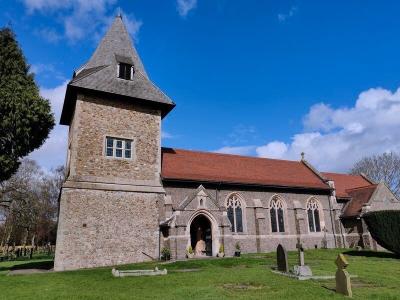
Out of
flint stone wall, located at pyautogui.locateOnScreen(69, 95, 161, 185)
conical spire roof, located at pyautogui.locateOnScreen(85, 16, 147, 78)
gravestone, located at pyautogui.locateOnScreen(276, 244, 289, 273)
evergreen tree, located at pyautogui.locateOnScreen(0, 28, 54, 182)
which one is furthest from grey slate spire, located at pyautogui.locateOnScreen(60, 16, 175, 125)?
gravestone, located at pyautogui.locateOnScreen(276, 244, 289, 273)

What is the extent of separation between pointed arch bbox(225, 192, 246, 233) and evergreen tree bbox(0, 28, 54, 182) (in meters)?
12.7

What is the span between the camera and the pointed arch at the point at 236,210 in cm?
2347

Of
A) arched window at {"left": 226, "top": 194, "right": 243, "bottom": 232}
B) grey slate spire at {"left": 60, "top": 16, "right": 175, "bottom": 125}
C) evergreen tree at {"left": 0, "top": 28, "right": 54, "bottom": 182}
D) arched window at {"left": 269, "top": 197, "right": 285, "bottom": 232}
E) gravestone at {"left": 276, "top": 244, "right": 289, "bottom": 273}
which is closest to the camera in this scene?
gravestone at {"left": 276, "top": 244, "right": 289, "bottom": 273}

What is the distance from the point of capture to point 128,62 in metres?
22.0

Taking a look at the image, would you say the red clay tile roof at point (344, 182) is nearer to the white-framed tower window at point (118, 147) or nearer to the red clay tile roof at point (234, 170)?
the red clay tile roof at point (234, 170)

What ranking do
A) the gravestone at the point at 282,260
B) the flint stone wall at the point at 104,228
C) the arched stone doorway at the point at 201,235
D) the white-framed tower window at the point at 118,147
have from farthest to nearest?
the arched stone doorway at the point at 201,235, the white-framed tower window at the point at 118,147, the flint stone wall at the point at 104,228, the gravestone at the point at 282,260

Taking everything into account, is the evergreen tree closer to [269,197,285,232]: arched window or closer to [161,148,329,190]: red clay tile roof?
[161,148,329,190]: red clay tile roof

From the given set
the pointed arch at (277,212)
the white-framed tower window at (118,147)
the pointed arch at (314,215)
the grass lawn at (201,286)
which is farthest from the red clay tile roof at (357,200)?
the white-framed tower window at (118,147)

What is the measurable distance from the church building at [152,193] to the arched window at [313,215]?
0.08 metres

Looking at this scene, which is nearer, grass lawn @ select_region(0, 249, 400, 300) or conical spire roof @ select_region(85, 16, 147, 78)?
grass lawn @ select_region(0, 249, 400, 300)

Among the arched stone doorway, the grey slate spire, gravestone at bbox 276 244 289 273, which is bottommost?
gravestone at bbox 276 244 289 273

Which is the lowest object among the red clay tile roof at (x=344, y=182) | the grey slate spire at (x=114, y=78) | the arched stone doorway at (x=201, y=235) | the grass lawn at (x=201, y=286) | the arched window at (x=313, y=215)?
the grass lawn at (x=201, y=286)

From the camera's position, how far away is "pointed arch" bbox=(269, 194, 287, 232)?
24969 millimetres

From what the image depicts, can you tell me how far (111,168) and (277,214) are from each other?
13.2 meters
